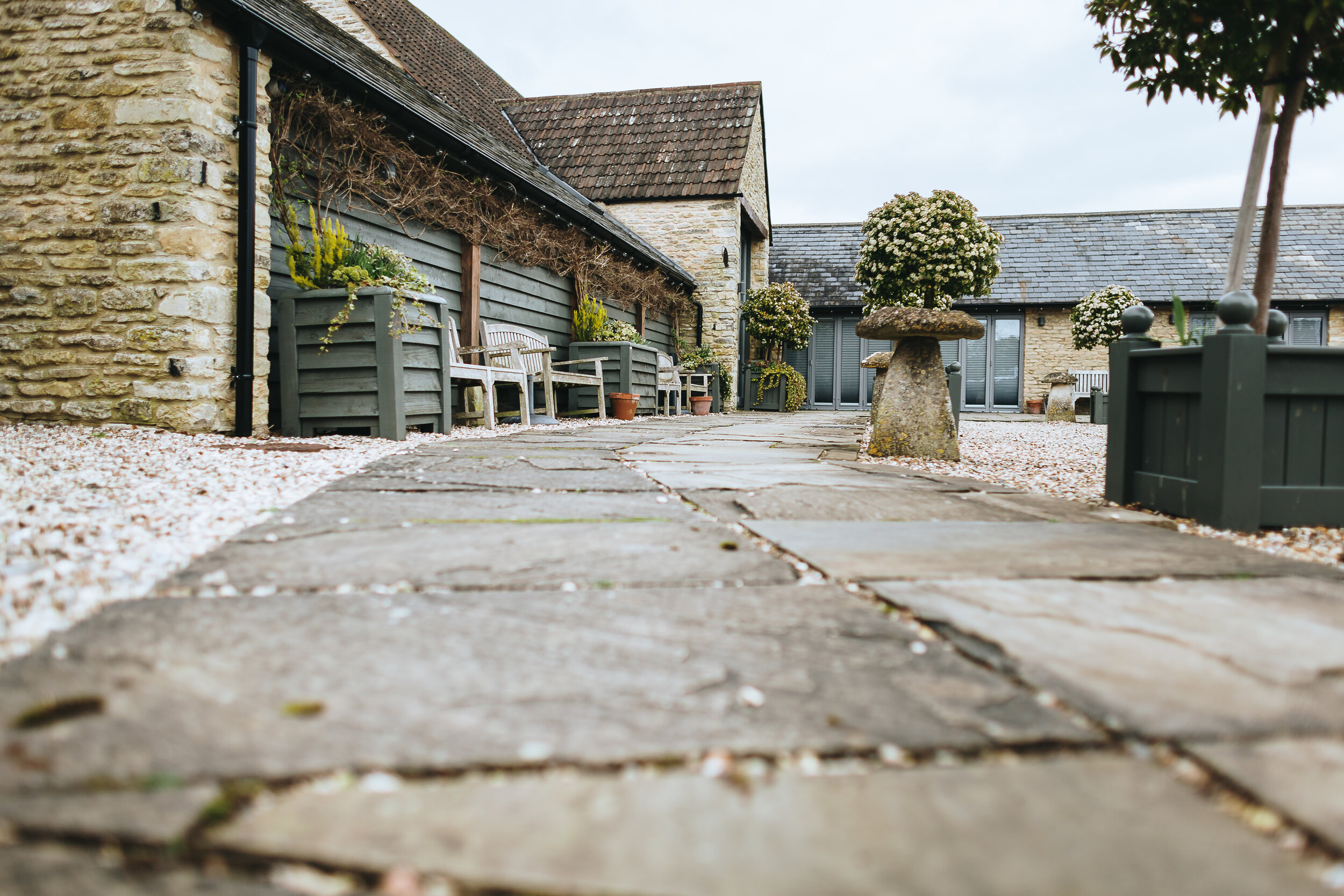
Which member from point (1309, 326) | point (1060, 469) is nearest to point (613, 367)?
point (1060, 469)

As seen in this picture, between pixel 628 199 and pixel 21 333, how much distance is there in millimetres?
10132

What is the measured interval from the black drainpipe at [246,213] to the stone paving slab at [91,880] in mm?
4244

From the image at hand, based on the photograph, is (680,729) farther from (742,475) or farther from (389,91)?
(389,91)

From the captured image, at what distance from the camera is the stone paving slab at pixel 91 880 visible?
1.83ft

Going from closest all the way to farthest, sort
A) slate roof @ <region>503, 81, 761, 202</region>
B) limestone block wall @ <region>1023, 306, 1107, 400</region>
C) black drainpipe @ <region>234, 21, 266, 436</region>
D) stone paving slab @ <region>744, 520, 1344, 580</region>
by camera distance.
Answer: stone paving slab @ <region>744, 520, 1344, 580</region>
black drainpipe @ <region>234, 21, 266, 436</region>
slate roof @ <region>503, 81, 761, 202</region>
limestone block wall @ <region>1023, 306, 1107, 400</region>

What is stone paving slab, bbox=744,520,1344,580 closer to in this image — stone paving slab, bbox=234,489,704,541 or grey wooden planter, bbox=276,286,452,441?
stone paving slab, bbox=234,489,704,541

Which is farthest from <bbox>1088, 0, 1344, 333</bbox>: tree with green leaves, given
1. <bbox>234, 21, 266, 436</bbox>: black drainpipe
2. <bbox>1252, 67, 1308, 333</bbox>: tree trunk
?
<bbox>234, 21, 266, 436</bbox>: black drainpipe

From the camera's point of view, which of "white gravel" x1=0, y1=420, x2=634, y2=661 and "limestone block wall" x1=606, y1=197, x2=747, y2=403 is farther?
"limestone block wall" x1=606, y1=197, x2=747, y2=403

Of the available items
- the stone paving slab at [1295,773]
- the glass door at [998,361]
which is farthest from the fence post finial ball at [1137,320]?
the glass door at [998,361]

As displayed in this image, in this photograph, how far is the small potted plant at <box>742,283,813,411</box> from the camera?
14367 millimetres

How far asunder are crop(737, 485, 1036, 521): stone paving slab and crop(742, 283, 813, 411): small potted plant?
38.2ft

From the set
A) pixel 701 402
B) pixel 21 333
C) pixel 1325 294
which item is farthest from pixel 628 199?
pixel 1325 294

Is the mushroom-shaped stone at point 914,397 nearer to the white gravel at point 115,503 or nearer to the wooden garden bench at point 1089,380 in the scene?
the white gravel at point 115,503

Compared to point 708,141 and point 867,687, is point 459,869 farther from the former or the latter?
point 708,141
